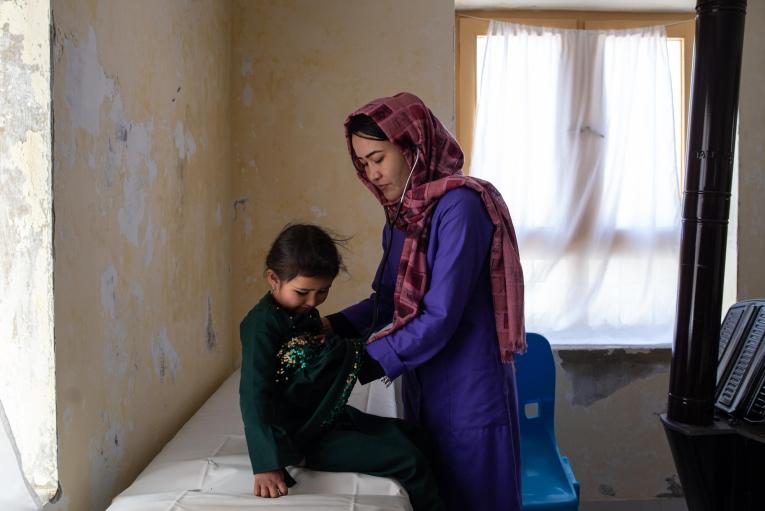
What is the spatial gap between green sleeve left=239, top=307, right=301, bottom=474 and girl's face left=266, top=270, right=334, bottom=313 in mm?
56

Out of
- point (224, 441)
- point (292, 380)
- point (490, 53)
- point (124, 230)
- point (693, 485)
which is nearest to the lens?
point (292, 380)

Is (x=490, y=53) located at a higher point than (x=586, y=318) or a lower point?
higher

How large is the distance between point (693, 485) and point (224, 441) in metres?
1.66

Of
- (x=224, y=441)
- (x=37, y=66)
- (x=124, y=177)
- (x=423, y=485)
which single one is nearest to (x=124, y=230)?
(x=124, y=177)

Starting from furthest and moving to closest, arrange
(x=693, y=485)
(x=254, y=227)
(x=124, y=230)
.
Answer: (x=254, y=227), (x=693, y=485), (x=124, y=230)

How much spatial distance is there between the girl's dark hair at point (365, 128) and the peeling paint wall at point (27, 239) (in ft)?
2.31

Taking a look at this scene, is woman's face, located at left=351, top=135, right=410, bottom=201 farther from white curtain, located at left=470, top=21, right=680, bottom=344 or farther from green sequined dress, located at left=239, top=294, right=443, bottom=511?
white curtain, located at left=470, top=21, right=680, bottom=344

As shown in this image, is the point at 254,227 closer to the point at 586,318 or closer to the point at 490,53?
the point at 490,53

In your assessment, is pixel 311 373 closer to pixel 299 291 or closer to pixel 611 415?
pixel 299 291

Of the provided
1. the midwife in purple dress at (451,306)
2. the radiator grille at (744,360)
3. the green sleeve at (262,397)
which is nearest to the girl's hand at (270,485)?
the green sleeve at (262,397)

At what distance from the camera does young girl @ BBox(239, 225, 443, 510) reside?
155 centimetres

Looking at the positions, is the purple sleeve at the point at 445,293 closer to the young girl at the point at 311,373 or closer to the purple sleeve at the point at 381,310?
the young girl at the point at 311,373

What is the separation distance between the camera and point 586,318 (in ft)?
11.0

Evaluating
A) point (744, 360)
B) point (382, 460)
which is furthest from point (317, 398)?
point (744, 360)
